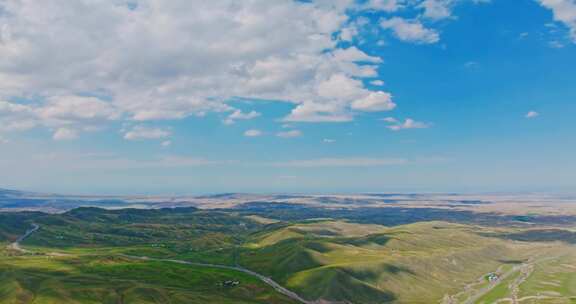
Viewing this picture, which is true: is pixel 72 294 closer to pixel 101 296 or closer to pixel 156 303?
pixel 101 296

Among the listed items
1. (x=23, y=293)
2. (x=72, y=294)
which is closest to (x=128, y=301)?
(x=72, y=294)

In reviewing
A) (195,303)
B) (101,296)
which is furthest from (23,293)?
(195,303)

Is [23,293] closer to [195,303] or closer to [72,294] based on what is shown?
[72,294]

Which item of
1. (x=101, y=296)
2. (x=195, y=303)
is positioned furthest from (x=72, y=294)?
(x=195, y=303)

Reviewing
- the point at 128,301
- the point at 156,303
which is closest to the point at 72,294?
the point at 128,301

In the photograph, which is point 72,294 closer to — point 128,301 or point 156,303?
point 128,301
